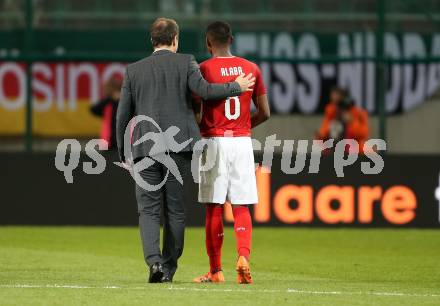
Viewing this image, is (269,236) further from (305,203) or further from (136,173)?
(136,173)


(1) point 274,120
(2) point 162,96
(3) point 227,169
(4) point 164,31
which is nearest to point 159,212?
(3) point 227,169

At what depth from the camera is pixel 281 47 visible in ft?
63.2

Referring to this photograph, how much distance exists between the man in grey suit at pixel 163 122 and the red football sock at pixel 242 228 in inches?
16.9

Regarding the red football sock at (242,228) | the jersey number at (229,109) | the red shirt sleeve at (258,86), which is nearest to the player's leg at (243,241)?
the red football sock at (242,228)

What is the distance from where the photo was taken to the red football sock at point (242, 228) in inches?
386

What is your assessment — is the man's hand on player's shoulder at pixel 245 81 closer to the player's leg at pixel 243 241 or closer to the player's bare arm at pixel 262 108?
the player's bare arm at pixel 262 108

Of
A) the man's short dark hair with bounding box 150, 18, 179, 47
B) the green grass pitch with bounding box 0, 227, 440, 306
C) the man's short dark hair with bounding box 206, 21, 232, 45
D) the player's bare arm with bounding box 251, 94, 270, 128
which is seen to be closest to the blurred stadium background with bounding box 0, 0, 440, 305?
the green grass pitch with bounding box 0, 227, 440, 306

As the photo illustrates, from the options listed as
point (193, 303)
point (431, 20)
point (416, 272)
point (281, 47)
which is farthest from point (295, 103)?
point (193, 303)

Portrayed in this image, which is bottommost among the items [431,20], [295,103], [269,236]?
[269,236]

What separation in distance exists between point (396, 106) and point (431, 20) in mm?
1528

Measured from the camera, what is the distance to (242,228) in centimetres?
988

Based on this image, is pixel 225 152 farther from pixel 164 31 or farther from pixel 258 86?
pixel 164 31

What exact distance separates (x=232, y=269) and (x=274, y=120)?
302 inches

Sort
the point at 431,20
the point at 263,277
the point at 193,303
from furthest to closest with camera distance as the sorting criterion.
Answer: the point at 431,20, the point at 263,277, the point at 193,303
